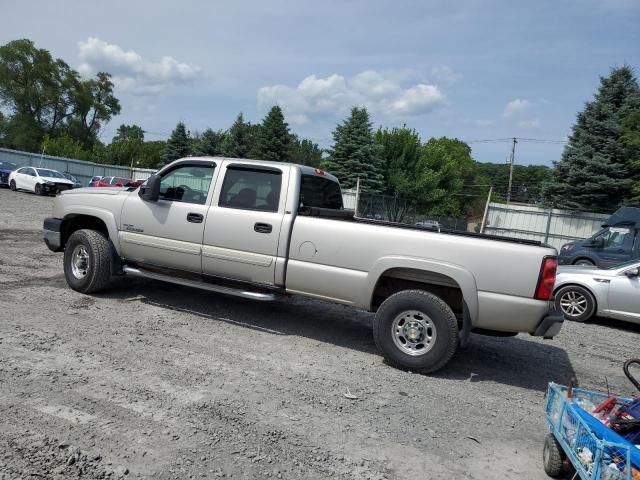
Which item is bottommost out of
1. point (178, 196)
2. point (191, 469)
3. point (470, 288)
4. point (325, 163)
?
point (191, 469)

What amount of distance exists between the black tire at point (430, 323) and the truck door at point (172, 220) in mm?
2375

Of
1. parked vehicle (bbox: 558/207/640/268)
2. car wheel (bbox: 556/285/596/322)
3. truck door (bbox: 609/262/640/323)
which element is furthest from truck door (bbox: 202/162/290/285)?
parked vehicle (bbox: 558/207/640/268)

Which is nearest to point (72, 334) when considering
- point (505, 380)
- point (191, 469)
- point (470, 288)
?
point (191, 469)

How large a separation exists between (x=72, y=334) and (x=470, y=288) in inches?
157

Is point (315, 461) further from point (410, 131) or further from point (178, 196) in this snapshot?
point (410, 131)

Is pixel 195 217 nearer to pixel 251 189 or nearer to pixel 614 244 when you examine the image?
pixel 251 189

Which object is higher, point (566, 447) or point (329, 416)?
point (566, 447)

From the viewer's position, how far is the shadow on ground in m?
5.47

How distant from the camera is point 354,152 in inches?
1255

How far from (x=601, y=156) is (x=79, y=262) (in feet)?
84.2

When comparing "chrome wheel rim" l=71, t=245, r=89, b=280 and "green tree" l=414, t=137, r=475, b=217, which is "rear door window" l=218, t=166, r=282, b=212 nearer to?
"chrome wheel rim" l=71, t=245, r=89, b=280

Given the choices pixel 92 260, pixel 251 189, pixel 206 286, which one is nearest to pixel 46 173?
pixel 92 260

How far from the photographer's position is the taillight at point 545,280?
461 centimetres

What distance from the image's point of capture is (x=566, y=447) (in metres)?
3.05
